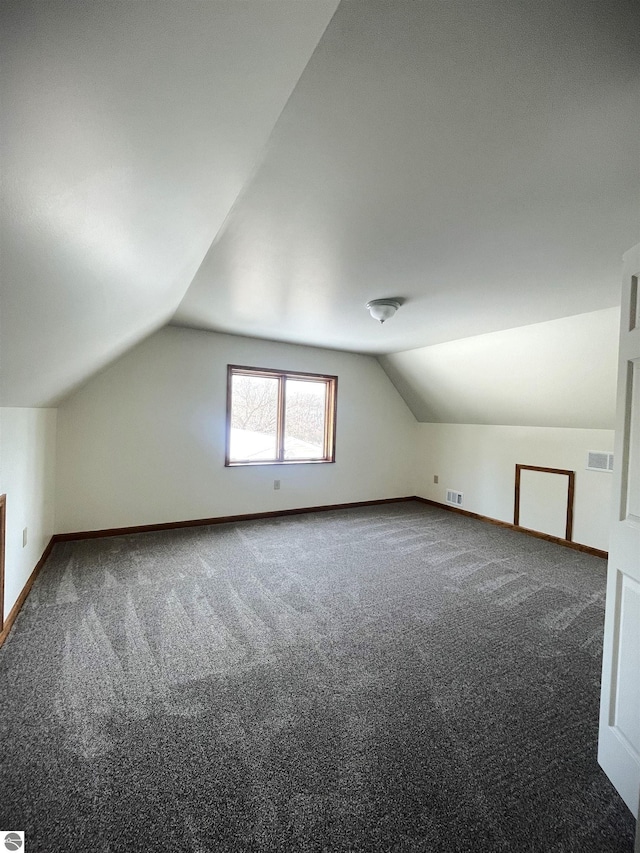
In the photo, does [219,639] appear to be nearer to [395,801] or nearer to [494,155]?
[395,801]

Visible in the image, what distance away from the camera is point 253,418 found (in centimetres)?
463

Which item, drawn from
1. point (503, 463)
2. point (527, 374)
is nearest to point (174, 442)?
point (527, 374)

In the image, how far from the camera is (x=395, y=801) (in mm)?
1242

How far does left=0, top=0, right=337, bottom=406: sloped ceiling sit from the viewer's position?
61 centimetres

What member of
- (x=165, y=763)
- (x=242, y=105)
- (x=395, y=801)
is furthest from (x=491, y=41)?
(x=165, y=763)

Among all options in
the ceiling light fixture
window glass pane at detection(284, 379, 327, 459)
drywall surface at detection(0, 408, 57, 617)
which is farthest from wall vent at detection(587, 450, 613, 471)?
drywall surface at detection(0, 408, 57, 617)

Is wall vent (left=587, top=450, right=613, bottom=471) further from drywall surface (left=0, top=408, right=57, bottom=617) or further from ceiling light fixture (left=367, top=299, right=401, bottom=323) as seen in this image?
drywall surface (left=0, top=408, right=57, bottom=617)

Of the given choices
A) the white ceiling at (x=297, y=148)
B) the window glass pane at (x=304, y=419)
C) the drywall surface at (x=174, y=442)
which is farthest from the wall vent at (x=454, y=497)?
the white ceiling at (x=297, y=148)

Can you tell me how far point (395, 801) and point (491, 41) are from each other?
7.45 feet

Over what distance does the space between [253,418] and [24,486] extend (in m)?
2.48

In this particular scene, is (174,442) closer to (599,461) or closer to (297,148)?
(297,148)

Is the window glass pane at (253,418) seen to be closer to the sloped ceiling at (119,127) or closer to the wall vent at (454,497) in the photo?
the wall vent at (454,497)

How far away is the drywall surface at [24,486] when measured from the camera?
219 centimetres

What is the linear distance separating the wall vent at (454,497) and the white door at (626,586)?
3936mm
